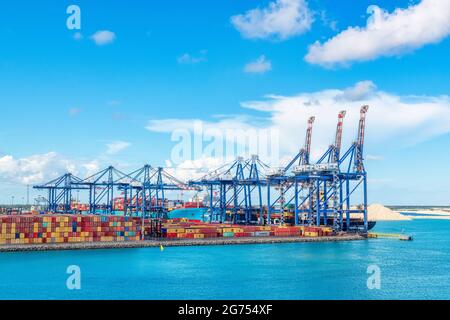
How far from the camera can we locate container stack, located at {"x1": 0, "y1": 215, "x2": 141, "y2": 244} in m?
57.0

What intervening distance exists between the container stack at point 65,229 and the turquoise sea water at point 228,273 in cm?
483

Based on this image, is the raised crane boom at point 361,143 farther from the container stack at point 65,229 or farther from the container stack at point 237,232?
the container stack at point 65,229

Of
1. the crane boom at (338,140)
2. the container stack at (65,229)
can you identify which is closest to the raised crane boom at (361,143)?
the crane boom at (338,140)

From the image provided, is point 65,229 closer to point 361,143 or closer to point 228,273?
point 228,273

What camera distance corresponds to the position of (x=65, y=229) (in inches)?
2347

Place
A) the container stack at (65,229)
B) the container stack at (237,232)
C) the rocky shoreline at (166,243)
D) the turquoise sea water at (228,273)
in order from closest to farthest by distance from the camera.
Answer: the turquoise sea water at (228,273) → the rocky shoreline at (166,243) → the container stack at (65,229) → the container stack at (237,232)

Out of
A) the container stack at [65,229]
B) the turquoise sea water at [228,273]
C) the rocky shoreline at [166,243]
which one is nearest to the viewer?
the turquoise sea water at [228,273]

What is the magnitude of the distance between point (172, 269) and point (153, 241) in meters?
19.3

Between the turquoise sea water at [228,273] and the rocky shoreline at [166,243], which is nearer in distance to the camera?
the turquoise sea water at [228,273]

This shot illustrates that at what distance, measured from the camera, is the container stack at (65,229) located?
57031mm

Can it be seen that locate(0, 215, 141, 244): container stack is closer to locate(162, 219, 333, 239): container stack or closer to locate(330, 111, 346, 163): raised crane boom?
locate(162, 219, 333, 239): container stack

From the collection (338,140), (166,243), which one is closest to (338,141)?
(338,140)

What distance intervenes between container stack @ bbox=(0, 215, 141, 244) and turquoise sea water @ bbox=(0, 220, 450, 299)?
4831mm
